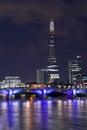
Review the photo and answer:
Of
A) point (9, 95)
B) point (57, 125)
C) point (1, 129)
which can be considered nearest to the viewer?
point (1, 129)

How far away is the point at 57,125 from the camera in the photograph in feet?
185

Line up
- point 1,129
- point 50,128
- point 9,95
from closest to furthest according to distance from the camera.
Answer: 1. point 1,129
2. point 50,128
3. point 9,95

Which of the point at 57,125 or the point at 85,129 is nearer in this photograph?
the point at 85,129

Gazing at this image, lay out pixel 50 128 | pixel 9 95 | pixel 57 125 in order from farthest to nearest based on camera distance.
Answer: pixel 9 95
pixel 57 125
pixel 50 128

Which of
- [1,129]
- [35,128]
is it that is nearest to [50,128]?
[35,128]

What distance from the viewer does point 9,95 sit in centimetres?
19888

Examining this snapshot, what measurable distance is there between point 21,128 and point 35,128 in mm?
1450

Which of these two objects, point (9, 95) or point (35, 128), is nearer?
point (35, 128)

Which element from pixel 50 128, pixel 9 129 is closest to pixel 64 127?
pixel 50 128

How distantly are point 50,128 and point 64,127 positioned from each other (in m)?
1.72

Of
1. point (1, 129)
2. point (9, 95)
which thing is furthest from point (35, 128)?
point (9, 95)

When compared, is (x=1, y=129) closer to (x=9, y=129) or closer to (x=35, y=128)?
(x=9, y=129)

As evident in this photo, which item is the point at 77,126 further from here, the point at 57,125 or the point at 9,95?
the point at 9,95

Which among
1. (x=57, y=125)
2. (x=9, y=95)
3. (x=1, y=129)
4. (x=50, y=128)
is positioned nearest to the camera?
(x=1, y=129)
